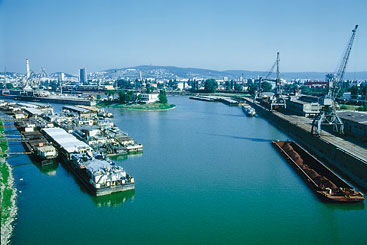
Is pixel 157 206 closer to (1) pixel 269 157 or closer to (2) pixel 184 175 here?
(2) pixel 184 175

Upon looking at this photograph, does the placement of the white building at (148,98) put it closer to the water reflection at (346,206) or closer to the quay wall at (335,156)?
the quay wall at (335,156)

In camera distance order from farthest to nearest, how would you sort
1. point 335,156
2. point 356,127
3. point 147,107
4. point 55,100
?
1. point 55,100
2. point 147,107
3. point 356,127
4. point 335,156

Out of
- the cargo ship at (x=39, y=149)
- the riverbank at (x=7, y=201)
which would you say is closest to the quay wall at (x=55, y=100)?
the cargo ship at (x=39, y=149)

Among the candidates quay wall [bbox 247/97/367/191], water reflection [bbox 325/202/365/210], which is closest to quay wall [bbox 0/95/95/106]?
quay wall [bbox 247/97/367/191]

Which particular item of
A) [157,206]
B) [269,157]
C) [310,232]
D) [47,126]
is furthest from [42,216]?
[47,126]

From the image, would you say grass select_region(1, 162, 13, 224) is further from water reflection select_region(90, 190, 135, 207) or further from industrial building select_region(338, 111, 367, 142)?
industrial building select_region(338, 111, 367, 142)

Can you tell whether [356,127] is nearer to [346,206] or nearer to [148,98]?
[346,206]

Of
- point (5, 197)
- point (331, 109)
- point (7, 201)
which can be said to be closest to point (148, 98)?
point (331, 109)
